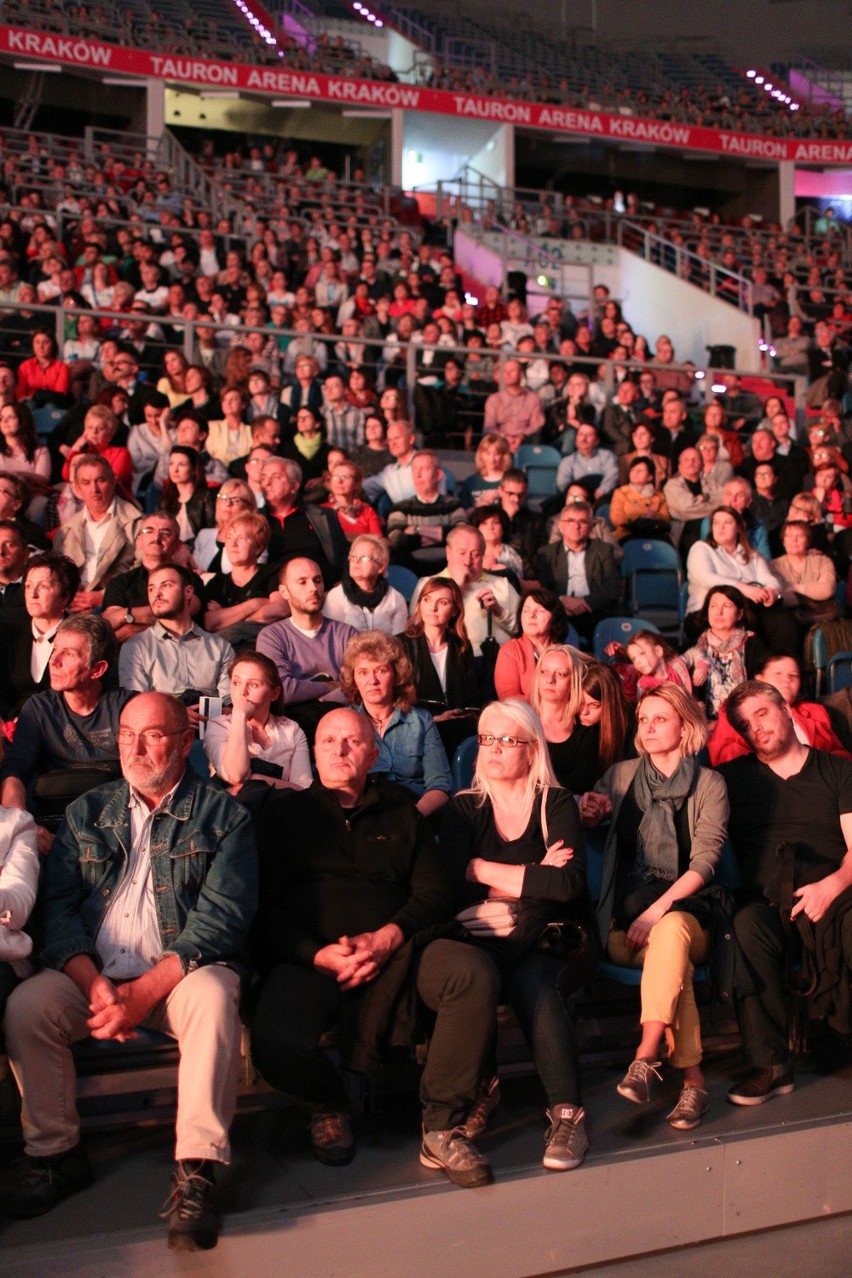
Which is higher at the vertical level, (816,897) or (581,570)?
(581,570)

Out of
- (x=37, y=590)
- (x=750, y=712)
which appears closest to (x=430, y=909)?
(x=750, y=712)

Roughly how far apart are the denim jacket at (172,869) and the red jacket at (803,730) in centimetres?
184

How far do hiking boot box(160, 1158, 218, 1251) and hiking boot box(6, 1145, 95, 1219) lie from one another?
0.24m

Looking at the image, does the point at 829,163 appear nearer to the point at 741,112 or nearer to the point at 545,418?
the point at 741,112

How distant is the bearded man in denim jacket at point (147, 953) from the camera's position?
2.63 metres

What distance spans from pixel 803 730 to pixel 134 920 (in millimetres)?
2524

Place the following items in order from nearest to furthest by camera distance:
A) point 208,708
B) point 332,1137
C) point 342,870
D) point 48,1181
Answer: point 48,1181
point 332,1137
point 342,870
point 208,708

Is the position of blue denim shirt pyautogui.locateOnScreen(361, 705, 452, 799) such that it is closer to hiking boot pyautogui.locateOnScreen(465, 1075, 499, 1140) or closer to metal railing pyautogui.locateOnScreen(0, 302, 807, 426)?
hiking boot pyautogui.locateOnScreen(465, 1075, 499, 1140)

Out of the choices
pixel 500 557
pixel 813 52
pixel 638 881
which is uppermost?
pixel 813 52

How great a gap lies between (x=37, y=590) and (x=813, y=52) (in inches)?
1000

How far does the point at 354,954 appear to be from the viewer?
116 inches

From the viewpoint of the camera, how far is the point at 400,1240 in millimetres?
2676

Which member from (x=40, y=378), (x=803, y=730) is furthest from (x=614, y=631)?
(x=40, y=378)

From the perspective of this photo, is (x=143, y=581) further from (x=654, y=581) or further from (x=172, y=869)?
(x=654, y=581)
